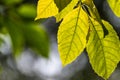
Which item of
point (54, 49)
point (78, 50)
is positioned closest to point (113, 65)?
point (78, 50)

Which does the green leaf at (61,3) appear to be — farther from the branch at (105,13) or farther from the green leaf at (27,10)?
the branch at (105,13)

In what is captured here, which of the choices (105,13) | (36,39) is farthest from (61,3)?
(105,13)

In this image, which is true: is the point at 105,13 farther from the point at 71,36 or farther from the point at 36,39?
the point at 36,39

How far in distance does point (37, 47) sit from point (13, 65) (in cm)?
773

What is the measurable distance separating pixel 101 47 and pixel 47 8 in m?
0.14

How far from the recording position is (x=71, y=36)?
0.92 m

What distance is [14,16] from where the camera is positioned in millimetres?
798

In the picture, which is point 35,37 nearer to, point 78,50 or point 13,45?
point 13,45

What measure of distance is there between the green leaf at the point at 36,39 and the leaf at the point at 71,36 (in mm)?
164

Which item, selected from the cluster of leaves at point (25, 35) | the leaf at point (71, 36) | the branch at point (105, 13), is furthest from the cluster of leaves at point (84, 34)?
the branch at point (105, 13)

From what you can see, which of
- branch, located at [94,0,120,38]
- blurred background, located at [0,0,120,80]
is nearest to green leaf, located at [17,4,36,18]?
blurred background, located at [0,0,120,80]

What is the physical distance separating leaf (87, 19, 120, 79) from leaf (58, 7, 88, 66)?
0.02m

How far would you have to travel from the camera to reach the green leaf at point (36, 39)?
73 centimetres

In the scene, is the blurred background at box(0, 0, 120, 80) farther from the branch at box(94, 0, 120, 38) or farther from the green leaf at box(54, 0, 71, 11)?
the branch at box(94, 0, 120, 38)
